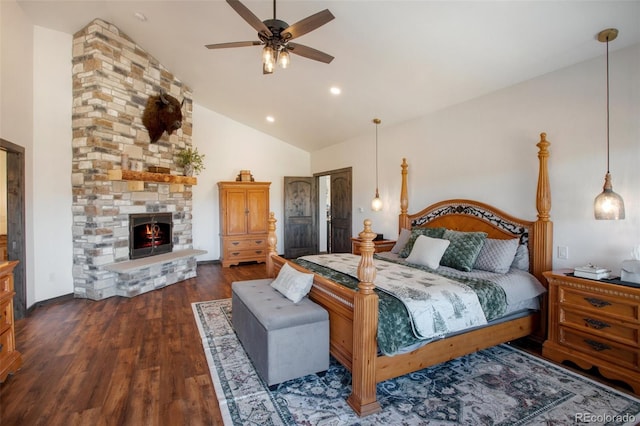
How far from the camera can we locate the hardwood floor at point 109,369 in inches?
79.7

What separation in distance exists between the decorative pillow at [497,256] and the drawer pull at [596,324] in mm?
730

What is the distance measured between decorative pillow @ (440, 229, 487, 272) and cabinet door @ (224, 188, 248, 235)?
467 cm

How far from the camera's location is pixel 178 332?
3.34 meters

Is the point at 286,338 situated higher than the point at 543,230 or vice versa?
the point at 543,230

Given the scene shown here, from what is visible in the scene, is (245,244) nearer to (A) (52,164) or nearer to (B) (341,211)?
(B) (341,211)

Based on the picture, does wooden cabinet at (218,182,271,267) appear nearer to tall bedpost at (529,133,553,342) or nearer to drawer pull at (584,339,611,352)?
tall bedpost at (529,133,553,342)

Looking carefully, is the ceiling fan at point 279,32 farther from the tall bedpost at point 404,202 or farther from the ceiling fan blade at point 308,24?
the tall bedpost at point 404,202

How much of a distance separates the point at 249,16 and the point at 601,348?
377cm

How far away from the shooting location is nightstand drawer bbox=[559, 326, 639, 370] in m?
2.31

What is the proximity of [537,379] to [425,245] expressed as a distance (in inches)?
59.8

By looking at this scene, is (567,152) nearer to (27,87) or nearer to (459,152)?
(459,152)

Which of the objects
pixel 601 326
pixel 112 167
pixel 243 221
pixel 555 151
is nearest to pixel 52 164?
pixel 112 167

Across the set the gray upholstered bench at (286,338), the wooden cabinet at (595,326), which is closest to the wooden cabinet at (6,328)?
the gray upholstered bench at (286,338)

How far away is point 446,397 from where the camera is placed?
7.35 feet
